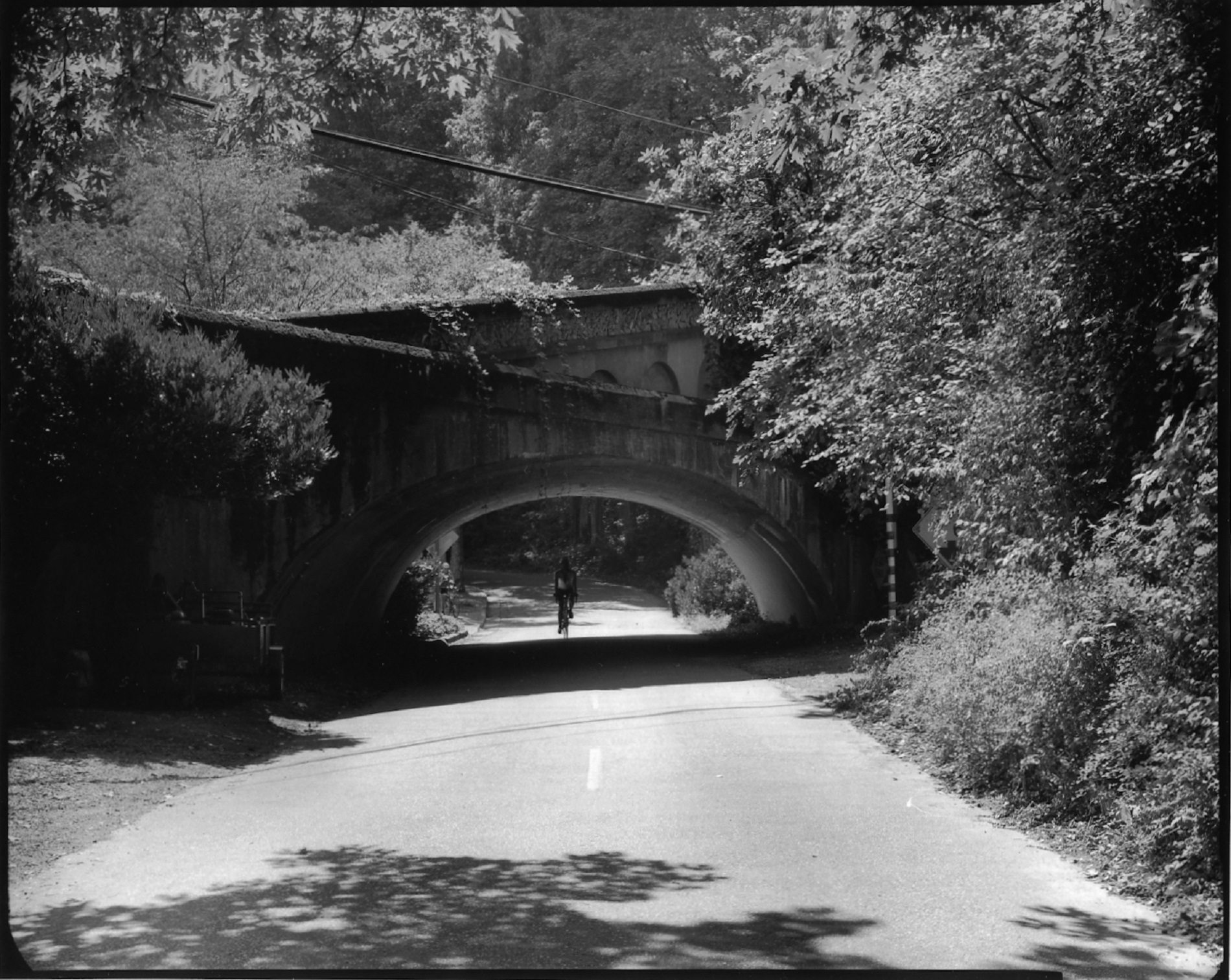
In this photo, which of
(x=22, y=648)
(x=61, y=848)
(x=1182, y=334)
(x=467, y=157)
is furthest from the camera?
(x=22, y=648)

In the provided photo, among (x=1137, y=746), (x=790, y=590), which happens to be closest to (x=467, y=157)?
(x=1137, y=746)

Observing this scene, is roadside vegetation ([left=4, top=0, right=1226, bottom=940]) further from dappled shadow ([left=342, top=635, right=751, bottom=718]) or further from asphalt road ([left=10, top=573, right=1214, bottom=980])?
dappled shadow ([left=342, top=635, right=751, bottom=718])

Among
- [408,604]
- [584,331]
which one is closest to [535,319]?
[584,331]

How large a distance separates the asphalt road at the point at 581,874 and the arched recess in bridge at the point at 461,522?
23.5 ft

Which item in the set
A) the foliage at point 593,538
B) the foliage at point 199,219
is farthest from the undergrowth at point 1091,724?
the foliage at point 593,538

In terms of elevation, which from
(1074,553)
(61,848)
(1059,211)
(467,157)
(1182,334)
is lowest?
(61,848)

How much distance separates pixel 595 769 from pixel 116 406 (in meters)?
→ 5.98

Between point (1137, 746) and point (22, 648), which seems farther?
point (22, 648)

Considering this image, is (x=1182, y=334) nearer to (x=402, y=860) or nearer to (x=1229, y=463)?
(x=1229, y=463)

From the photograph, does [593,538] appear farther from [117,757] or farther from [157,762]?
[117,757]

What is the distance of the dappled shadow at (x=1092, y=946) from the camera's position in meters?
6.55

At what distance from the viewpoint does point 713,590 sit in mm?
40188

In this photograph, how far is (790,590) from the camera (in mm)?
30000

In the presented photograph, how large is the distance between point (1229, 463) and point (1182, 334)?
1548 mm
